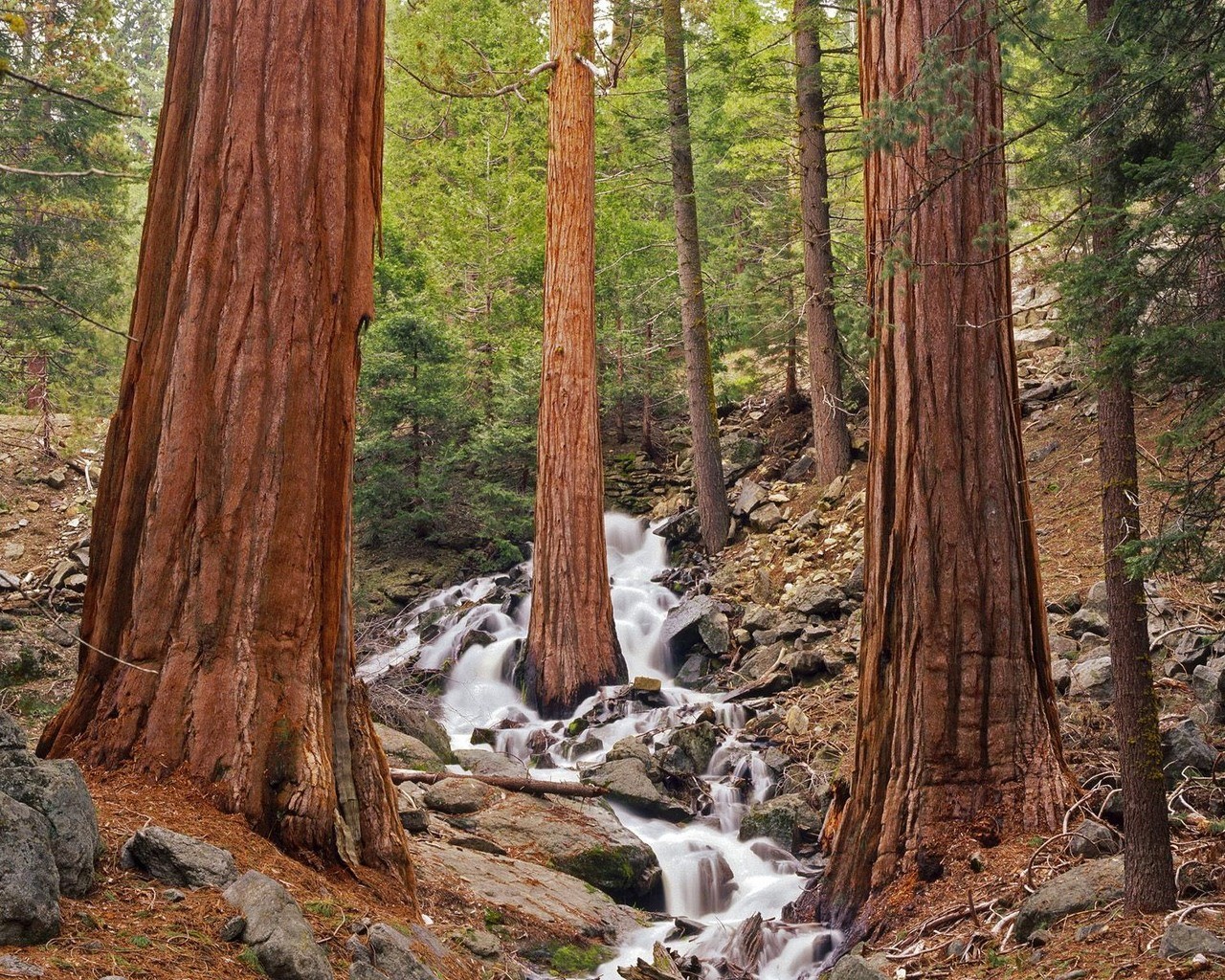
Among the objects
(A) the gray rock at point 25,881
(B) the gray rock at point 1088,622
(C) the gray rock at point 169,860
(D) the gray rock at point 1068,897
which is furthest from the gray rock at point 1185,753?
(A) the gray rock at point 25,881

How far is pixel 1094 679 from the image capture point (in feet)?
27.0

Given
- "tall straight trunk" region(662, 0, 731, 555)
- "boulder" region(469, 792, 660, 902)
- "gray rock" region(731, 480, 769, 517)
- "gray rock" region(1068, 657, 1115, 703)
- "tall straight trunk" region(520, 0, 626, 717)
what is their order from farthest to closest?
"tall straight trunk" region(662, 0, 731, 555)
"gray rock" region(731, 480, 769, 517)
"tall straight trunk" region(520, 0, 626, 717)
"gray rock" region(1068, 657, 1115, 703)
"boulder" region(469, 792, 660, 902)

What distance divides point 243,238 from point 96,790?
2.47 metres

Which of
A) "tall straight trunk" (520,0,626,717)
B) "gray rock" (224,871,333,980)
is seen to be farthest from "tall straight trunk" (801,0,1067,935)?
"tall straight trunk" (520,0,626,717)

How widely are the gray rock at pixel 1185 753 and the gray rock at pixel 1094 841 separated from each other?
603 millimetres

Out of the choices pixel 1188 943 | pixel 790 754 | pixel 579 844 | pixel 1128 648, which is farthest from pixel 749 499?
pixel 1188 943

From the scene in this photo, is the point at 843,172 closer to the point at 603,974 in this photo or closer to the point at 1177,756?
the point at 1177,756

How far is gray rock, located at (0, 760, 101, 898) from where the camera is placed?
131 inches

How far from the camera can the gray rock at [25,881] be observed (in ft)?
9.57

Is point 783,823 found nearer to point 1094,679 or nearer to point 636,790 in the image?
point 636,790

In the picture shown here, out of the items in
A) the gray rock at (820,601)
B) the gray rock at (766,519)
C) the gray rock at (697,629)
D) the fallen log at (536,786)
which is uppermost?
the gray rock at (766,519)

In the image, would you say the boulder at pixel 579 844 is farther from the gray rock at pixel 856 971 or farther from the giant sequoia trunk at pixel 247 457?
the gray rock at pixel 856 971

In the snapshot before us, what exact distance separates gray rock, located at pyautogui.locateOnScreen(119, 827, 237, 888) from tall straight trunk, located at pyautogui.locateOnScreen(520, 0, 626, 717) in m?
8.90

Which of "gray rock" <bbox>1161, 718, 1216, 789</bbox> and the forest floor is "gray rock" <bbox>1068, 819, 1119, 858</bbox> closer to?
the forest floor
